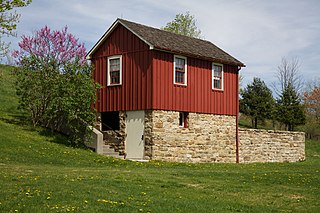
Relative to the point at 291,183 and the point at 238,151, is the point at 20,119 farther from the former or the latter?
the point at 291,183

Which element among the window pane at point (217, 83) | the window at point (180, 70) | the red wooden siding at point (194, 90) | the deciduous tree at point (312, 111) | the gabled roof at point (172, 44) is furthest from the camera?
the deciduous tree at point (312, 111)

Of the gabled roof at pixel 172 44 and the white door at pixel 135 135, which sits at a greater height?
the gabled roof at pixel 172 44

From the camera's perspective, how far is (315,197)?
44.4 ft

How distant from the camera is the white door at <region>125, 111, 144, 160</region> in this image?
24750 mm

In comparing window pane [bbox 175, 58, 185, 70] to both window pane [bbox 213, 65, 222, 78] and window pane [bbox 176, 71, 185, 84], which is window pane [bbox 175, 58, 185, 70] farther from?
window pane [bbox 213, 65, 222, 78]

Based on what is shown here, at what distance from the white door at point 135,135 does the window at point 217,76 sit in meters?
5.20

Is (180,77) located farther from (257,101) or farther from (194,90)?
(257,101)

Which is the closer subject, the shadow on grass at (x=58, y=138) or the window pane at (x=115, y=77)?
the shadow on grass at (x=58, y=138)

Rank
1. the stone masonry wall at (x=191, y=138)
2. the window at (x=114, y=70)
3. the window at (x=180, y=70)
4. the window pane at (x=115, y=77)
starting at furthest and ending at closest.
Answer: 1. the window pane at (x=115, y=77)
2. the window at (x=114, y=70)
3. the window at (x=180, y=70)
4. the stone masonry wall at (x=191, y=138)

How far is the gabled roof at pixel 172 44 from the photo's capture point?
25.1 m

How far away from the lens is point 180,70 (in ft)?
85.1

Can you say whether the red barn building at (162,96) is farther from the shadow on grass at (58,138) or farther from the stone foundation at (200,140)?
the shadow on grass at (58,138)

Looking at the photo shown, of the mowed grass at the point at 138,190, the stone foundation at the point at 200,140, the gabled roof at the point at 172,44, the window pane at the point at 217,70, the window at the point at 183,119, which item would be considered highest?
the gabled roof at the point at 172,44

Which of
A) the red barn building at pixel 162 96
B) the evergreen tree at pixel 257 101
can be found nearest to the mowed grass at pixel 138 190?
the red barn building at pixel 162 96
